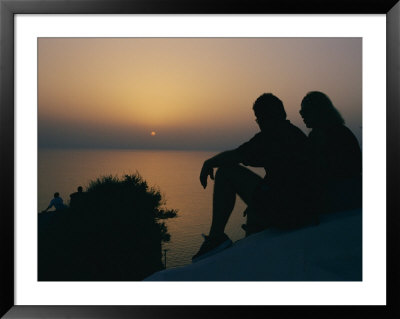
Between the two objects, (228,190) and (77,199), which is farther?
(77,199)

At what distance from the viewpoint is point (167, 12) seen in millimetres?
2162

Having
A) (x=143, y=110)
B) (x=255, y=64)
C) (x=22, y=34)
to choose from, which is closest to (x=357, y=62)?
(x=255, y=64)

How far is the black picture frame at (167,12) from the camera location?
211 centimetres

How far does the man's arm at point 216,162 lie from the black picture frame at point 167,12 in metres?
0.89

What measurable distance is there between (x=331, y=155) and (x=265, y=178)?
0.50 meters

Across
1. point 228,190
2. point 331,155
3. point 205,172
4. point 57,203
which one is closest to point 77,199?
point 57,203

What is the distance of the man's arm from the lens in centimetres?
251

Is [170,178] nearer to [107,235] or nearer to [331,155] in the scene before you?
[107,235]

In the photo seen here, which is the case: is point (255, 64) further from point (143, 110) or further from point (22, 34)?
point (22, 34)

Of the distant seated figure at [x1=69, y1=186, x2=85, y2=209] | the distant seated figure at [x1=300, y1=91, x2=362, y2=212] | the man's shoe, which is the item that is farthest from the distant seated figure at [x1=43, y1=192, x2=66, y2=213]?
the distant seated figure at [x1=300, y1=91, x2=362, y2=212]

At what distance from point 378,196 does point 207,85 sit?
1458mm

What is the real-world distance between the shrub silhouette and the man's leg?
1.71 ft

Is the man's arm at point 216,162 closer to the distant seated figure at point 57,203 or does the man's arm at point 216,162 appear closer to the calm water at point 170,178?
the calm water at point 170,178

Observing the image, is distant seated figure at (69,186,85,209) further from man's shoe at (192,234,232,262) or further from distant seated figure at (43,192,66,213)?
man's shoe at (192,234,232,262)
